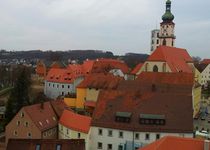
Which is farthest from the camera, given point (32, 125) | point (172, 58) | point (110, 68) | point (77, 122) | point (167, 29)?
point (167, 29)

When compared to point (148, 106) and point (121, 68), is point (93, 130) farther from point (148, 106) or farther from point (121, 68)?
point (121, 68)

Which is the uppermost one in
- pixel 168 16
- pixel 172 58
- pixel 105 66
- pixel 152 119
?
pixel 168 16

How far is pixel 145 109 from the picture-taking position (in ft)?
142

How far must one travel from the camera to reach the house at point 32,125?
45.0 m

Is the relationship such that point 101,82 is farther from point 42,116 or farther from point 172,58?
point 172,58

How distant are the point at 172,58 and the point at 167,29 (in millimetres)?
21221

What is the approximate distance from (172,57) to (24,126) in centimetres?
4030

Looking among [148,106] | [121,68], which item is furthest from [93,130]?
[121,68]

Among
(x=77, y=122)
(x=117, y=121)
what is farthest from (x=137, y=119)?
(x=77, y=122)

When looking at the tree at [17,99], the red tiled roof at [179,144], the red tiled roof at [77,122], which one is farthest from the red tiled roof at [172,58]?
the red tiled roof at [179,144]

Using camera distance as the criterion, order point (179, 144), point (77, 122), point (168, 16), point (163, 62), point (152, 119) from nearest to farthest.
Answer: point (179, 144) < point (152, 119) < point (77, 122) < point (163, 62) < point (168, 16)

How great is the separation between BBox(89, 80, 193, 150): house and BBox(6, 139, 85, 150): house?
8401mm

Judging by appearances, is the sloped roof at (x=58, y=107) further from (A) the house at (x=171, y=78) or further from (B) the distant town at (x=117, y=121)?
(A) the house at (x=171, y=78)

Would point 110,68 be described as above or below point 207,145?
above
